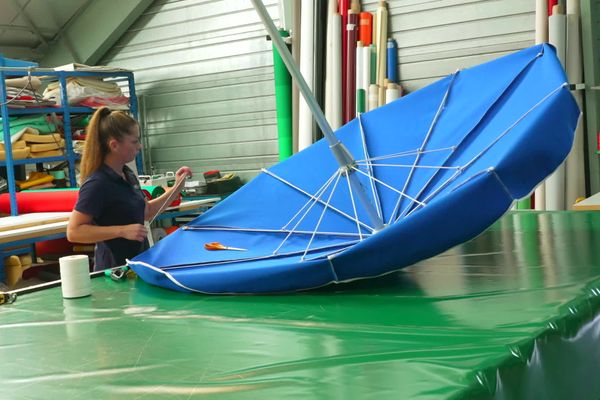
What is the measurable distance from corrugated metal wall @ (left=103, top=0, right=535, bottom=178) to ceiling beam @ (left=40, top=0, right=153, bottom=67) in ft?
0.49

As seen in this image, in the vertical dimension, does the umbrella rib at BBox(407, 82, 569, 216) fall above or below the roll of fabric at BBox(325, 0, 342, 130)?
below

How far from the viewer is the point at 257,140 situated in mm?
6898

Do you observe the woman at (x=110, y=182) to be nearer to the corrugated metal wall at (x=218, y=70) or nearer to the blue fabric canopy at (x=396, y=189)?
the blue fabric canopy at (x=396, y=189)

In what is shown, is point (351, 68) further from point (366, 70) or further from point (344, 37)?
point (344, 37)

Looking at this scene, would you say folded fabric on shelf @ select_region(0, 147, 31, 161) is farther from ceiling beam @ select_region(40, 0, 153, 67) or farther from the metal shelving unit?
ceiling beam @ select_region(40, 0, 153, 67)

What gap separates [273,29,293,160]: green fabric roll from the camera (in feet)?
19.9

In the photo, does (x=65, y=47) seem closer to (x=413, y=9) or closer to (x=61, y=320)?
(x=413, y=9)

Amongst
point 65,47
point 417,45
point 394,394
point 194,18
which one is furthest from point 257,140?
point 394,394

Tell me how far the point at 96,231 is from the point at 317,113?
107 cm

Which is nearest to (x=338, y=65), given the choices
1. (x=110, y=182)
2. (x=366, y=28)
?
(x=366, y=28)

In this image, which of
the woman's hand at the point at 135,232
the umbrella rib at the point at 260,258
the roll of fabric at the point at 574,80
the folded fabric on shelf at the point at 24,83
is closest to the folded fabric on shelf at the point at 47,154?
the folded fabric on shelf at the point at 24,83

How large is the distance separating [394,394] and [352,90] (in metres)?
4.67

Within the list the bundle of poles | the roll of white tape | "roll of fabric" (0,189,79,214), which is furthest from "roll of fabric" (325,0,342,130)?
the roll of white tape

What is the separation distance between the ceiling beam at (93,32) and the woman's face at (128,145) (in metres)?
4.90
